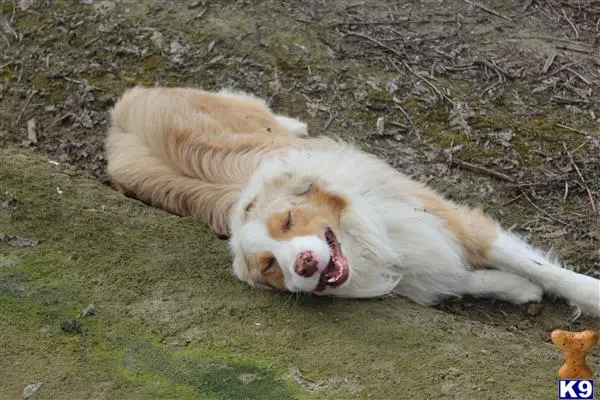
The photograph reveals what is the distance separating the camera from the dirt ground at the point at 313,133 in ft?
11.8

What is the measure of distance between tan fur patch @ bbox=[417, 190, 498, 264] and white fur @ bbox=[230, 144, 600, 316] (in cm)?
4

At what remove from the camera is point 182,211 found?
5.24 metres

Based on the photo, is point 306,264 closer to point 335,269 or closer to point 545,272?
point 335,269

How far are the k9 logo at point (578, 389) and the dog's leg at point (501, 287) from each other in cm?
130

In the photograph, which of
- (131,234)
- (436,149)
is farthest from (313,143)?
(131,234)

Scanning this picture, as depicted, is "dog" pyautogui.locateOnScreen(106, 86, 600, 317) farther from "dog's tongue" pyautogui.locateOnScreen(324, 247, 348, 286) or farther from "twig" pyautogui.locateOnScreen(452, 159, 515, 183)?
"twig" pyautogui.locateOnScreen(452, 159, 515, 183)

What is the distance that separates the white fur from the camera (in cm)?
454

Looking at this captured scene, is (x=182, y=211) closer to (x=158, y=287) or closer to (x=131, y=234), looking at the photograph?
(x=131, y=234)

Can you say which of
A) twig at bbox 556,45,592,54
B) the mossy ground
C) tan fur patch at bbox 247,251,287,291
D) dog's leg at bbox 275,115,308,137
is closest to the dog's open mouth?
the mossy ground

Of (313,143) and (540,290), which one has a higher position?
(313,143)

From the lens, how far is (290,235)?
170 inches

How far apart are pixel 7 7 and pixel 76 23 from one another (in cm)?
74

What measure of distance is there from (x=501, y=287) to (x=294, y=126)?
1981 mm

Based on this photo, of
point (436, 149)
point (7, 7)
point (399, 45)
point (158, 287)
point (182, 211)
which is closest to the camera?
point (158, 287)
